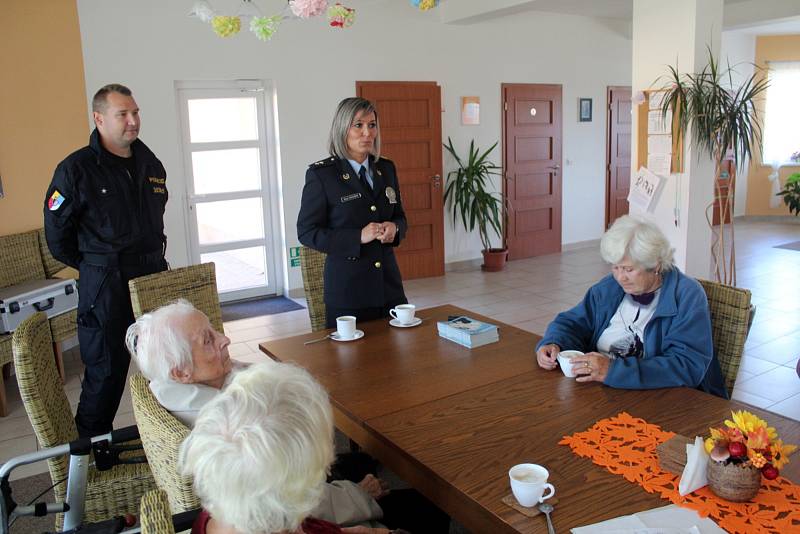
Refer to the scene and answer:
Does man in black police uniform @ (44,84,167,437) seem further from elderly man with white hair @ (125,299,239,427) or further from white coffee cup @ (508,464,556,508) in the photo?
white coffee cup @ (508,464,556,508)

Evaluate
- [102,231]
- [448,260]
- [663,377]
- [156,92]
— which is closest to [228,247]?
[156,92]

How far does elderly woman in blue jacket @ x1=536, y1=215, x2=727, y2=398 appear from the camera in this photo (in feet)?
6.73

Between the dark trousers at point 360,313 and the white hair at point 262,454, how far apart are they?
173 cm

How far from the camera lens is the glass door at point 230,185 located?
6387 millimetres

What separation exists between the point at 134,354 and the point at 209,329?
8.7 inches

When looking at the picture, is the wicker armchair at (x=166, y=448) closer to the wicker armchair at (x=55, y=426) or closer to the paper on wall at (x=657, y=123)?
the wicker armchair at (x=55, y=426)

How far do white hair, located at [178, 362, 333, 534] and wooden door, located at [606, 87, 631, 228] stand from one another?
8.42 m

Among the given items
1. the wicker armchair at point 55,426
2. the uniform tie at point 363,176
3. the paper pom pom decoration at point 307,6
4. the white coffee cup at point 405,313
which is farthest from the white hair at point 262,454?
the paper pom pom decoration at point 307,6

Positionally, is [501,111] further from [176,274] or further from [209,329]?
[209,329]

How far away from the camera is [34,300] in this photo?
451cm

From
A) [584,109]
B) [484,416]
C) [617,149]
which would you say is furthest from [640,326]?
[617,149]

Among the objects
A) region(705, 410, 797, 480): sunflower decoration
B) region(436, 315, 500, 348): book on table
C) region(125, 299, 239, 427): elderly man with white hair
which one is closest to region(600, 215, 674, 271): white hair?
region(436, 315, 500, 348): book on table

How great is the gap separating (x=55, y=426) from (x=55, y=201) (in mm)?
1446

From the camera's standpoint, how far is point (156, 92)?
5.97m
